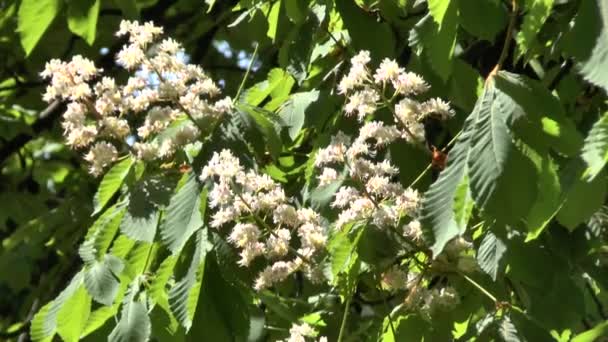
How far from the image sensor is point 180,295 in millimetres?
2041

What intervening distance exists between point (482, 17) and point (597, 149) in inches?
20.0

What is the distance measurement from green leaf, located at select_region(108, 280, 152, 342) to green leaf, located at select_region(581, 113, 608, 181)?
3.05 feet

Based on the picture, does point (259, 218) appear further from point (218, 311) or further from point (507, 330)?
point (507, 330)

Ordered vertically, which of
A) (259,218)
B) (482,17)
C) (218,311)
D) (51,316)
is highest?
(482,17)

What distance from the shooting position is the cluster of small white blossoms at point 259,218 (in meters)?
1.89

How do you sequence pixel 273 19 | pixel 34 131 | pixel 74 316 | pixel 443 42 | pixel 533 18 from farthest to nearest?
pixel 34 131
pixel 273 19
pixel 74 316
pixel 443 42
pixel 533 18

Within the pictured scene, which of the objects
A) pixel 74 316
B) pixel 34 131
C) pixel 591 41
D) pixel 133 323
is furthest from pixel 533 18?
pixel 34 131

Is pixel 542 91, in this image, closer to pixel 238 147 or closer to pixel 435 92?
pixel 238 147

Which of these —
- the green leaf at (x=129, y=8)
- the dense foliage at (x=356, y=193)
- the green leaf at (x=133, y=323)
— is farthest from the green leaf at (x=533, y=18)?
the green leaf at (x=129, y=8)

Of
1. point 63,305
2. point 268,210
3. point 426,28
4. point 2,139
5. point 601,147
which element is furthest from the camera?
point 2,139

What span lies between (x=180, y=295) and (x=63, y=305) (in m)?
0.41

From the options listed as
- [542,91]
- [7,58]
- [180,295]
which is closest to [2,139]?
[7,58]

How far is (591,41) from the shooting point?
1556 mm

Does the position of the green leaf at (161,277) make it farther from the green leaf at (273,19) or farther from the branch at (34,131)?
the branch at (34,131)
